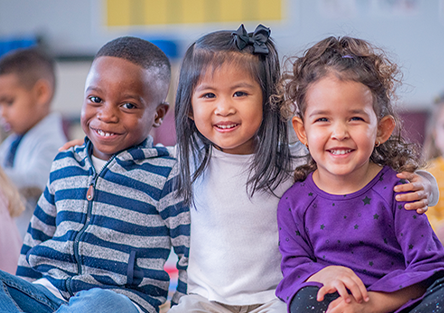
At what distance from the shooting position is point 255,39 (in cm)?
113

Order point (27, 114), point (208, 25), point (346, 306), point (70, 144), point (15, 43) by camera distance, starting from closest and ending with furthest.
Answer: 1. point (346, 306)
2. point (70, 144)
3. point (27, 114)
4. point (208, 25)
5. point (15, 43)

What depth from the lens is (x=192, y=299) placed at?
44.2 inches

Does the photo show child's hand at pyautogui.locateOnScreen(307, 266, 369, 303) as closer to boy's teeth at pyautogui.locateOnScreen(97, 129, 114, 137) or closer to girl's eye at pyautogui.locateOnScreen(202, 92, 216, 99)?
girl's eye at pyautogui.locateOnScreen(202, 92, 216, 99)

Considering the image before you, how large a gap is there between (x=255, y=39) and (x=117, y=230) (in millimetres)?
569

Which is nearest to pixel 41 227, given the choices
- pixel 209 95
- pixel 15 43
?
pixel 209 95

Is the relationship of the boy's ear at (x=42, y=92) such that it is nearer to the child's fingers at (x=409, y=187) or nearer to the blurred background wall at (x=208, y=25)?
the blurred background wall at (x=208, y=25)

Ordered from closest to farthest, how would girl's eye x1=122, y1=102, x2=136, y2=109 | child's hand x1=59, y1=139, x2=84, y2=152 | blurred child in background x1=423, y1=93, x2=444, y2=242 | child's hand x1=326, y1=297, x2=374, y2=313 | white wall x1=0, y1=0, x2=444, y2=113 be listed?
child's hand x1=326, y1=297, x2=374, y2=313, girl's eye x1=122, y1=102, x2=136, y2=109, child's hand x1=59, y1=139, x2=84, y2=152, blurred child in background x1=423, y1=93, x2=444, y2=242, white wall x1=0, y1=0, x2=444, y2=113

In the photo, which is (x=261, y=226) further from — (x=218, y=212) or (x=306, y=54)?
(x=306, y=54)

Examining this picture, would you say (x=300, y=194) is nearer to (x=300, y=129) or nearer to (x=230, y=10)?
(x=300, y=129)

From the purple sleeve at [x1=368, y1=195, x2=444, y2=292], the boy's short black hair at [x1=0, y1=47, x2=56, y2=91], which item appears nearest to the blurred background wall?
the boy's short black hair at [x1=0, y1=47, x2=56, y2=91]

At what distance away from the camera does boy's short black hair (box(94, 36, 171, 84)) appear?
119 cm

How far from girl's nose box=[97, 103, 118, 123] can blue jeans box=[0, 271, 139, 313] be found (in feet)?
1.36

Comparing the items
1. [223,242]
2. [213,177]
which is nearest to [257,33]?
[213,177]

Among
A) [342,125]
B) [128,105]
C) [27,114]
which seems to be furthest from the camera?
[27,114]
